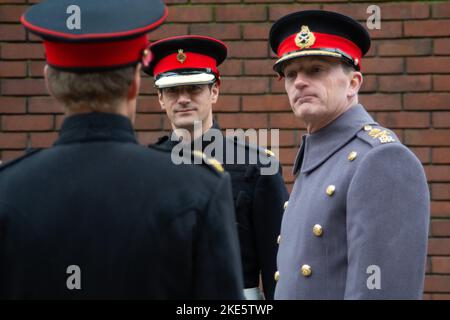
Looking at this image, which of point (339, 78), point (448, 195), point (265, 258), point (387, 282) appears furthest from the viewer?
point (448, 195)

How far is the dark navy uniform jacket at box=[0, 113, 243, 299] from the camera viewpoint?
181 centimetres

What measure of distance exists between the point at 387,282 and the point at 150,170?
98cm

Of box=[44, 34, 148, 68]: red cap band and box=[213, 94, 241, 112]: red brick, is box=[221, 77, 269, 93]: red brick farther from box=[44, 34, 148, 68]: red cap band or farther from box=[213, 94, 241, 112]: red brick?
box=[44, 34, 148, 68]: red cap band

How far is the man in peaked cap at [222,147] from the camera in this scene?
3680 millimetres

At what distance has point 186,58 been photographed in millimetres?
4102

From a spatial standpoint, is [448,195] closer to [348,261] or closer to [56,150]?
[348,261]

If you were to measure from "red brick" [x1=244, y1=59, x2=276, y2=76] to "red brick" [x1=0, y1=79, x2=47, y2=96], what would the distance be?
120 cm

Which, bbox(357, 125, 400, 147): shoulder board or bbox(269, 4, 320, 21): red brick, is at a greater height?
bbox(269, 4, 320, 21): red brick

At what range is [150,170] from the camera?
73.6 inches

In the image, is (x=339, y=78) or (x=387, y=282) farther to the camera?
(x=339, y=78)

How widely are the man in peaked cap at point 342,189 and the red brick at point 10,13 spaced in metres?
2.06

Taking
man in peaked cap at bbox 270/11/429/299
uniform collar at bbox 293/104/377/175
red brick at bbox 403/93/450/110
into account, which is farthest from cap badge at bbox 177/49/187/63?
red brick at bbox 403/93/450/110
